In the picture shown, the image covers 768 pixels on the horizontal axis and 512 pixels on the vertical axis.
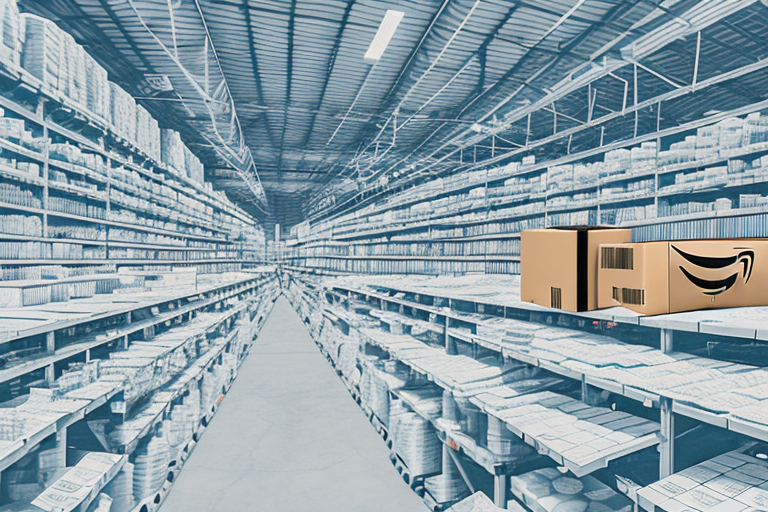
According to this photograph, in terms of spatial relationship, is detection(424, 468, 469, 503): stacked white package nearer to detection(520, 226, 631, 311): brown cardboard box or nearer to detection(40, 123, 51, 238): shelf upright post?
detection(520, 226, 631, 311): brown cardboard box

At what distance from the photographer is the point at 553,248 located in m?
2.19

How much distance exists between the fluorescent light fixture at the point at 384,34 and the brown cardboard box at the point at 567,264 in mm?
1829

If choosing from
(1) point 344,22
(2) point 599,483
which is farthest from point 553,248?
(1) point 344,22

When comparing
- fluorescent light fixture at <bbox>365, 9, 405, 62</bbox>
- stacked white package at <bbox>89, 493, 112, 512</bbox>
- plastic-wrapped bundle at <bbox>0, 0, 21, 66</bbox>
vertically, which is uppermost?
fluorescent light fixture at <bbox>365, 9, 405, 62</bbox>

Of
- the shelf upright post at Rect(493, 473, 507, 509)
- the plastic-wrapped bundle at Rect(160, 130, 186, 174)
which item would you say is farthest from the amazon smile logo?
the plastic-wrapped bundle at Rect(160, 130, 186, 174)

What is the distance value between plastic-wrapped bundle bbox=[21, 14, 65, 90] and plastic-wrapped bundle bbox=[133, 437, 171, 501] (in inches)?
103

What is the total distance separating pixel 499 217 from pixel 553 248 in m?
1.70

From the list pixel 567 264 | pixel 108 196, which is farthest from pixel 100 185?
pixel 567 264

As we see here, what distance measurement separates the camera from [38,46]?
2.74 m

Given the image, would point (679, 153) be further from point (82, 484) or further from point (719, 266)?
point (82, 484)

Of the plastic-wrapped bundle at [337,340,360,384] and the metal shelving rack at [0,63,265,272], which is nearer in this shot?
the metal shelving rack at [0,63,265,272]

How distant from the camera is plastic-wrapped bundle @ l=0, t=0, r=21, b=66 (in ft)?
8.07

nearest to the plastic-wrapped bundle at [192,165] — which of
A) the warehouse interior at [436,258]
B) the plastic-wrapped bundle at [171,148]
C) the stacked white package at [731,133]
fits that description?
the plastic-wrapped bundle at [171,148]

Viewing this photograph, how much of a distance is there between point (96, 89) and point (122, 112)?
552 mm
